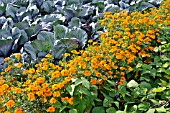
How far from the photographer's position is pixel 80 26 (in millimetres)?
3746

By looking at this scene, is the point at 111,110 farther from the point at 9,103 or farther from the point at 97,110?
the point at 9,103

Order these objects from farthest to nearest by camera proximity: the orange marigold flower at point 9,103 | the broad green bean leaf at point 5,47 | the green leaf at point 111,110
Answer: the broad green bean leaf at point 5,47
the green leaf at point 111,110
the orange marigold flower at point 9,103

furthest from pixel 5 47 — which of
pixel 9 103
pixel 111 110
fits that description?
pixel 111 110

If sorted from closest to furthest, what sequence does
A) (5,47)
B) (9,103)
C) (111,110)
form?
(9,103) < (111,110) < (5,47)

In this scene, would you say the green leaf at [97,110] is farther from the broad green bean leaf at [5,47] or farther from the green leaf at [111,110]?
the broad green bean leaf at [5,47]

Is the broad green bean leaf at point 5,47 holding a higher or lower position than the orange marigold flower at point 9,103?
lower

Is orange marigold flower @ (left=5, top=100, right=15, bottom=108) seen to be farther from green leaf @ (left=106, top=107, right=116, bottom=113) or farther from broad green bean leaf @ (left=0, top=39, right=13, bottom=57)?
broad green bean leaf @ (left=0, top=39, right=13, bottom=57)

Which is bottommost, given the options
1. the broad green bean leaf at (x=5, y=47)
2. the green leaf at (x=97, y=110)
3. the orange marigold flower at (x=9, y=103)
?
the green leaf at (x=97, y=110)

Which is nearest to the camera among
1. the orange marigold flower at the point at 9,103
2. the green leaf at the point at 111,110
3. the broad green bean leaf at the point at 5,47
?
the orange marigold flower at the point at 9,103

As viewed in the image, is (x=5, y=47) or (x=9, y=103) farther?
(x=5, y=47)

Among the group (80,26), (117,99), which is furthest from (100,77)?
(80,26)

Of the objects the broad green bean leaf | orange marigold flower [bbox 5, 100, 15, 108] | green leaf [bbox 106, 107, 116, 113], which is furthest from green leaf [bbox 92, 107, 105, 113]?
the broad green bean leaf

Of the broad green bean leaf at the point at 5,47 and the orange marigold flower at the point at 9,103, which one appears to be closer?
the orange marigold flower at the point at 9,103

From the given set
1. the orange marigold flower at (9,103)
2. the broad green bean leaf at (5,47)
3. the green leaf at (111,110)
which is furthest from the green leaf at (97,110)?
the broad green bean leaf at (5,47)
